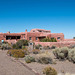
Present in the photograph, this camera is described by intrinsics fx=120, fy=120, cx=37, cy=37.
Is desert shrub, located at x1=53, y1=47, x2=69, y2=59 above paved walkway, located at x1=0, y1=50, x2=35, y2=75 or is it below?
above

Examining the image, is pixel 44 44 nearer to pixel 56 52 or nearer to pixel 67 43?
pixel 67 43

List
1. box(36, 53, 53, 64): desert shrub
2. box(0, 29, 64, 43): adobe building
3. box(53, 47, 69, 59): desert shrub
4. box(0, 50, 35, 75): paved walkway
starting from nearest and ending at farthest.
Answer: box(0, 50, 35, 75): paved walkway, box(36, 53, 53, 64): desert shrub, box(53, 47, 69, 59): desert shrub, box(0, 29, 64, 43): adobe building

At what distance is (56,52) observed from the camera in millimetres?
12352

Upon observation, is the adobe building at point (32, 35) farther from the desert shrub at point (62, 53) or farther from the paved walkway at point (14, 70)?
the paved walkway at point (14, 70)

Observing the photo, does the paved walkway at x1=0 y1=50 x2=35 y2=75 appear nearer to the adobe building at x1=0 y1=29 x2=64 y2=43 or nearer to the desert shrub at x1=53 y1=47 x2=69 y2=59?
the desert shrub at x1=53 y1=47 x2=69 y2=59

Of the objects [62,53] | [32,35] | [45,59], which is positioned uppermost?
[32,35]

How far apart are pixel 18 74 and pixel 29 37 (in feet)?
95.4

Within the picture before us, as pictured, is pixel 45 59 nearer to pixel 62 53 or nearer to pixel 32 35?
pixel 62 53

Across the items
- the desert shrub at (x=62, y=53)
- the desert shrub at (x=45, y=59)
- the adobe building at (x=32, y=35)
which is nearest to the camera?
the desert shrub at (x=45, y=59)

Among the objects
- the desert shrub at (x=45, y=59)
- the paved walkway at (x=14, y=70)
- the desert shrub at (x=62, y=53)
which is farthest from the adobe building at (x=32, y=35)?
the paved walkway at (x=14, y=70)

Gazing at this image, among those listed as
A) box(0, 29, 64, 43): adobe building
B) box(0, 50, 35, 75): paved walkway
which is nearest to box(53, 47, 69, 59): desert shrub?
box(0, 50, 35, 75): paved walkway

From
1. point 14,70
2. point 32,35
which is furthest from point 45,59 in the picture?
point 32,35

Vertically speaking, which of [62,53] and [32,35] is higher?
[32,35]

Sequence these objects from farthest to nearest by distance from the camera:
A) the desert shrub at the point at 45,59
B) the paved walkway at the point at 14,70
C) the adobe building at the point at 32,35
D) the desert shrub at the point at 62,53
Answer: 1. the adobe building at the point at 32,35
2. the desert shrub at the point at 62,53
3. the desert shrub at the point at 45,59
4. the paved walkway at the point at 14,70
